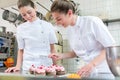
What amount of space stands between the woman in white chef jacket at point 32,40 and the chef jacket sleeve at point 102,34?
52cm

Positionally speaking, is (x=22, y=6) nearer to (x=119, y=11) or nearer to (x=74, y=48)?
(x=74, y=48)

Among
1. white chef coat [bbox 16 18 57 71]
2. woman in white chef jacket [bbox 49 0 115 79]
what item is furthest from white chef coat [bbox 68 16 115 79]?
white chef coat [bbox 16 18 57 71]

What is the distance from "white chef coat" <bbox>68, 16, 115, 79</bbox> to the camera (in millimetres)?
1035

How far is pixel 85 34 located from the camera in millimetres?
1143

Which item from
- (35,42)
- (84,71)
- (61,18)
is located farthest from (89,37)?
(35,42)

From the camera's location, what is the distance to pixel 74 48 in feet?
3.98

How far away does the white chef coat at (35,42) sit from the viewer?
1454 mm

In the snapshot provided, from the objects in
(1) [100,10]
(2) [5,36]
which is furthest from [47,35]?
(1) [100,10]

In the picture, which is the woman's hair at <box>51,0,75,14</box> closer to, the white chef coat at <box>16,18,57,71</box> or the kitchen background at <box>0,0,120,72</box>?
the white chef coat at <box>16,18,57,71</box>

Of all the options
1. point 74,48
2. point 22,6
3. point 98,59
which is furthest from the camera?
point 22,6

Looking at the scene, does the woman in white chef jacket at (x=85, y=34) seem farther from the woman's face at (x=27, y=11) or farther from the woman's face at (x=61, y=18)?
the woman's face at (x=27, y=11)

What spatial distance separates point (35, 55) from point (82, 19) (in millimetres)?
490

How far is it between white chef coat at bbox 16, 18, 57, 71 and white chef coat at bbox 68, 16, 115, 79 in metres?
0.32

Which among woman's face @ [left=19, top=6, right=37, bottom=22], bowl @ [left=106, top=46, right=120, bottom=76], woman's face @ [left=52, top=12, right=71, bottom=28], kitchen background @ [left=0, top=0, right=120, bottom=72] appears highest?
kitchen background @ [left=0, top=0, right=120, bottom=72]
